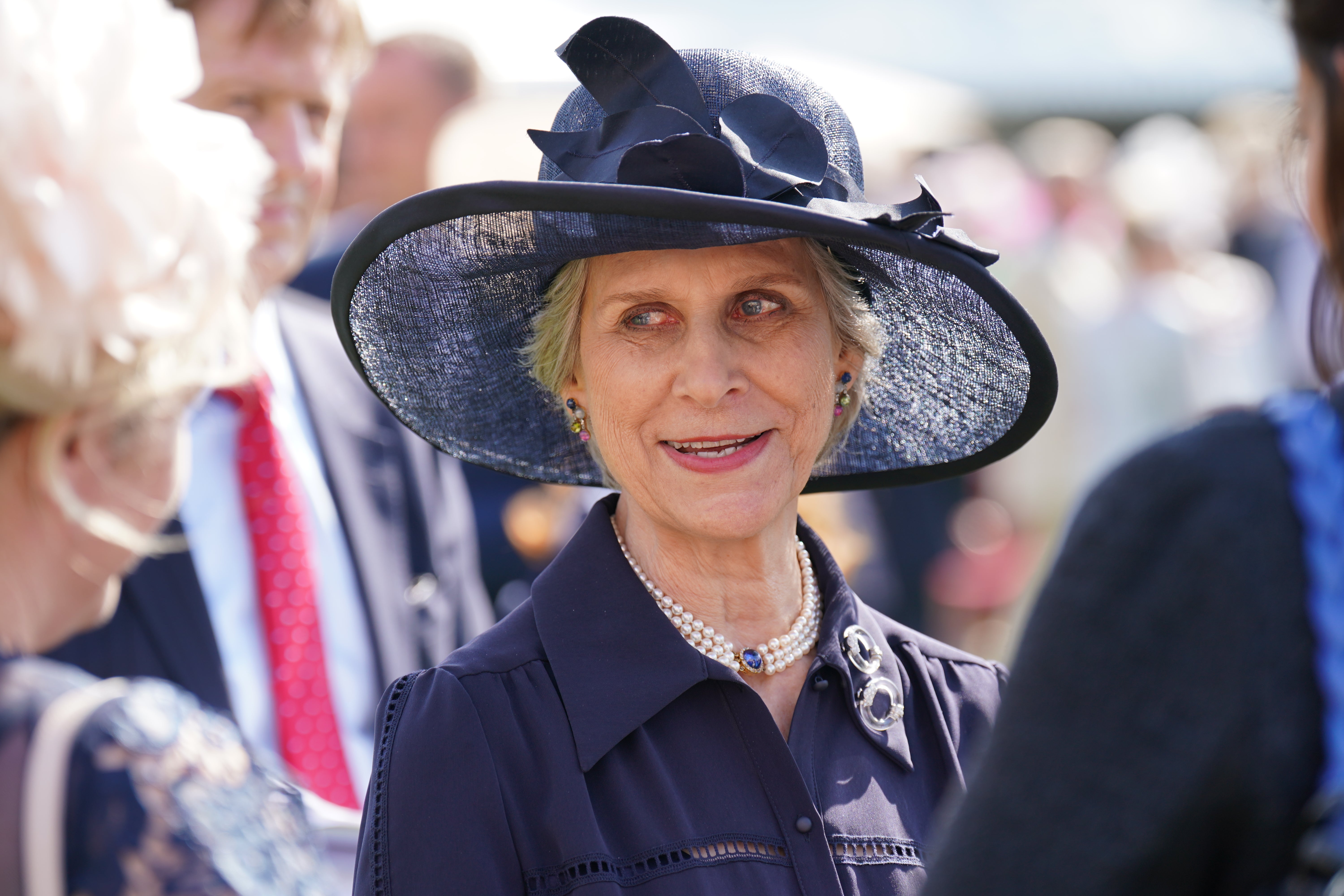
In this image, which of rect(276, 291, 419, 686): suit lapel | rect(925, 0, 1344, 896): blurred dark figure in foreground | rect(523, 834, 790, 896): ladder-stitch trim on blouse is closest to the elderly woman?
rect(523, 834, 790, 896): ladder-stitch trim on blouse

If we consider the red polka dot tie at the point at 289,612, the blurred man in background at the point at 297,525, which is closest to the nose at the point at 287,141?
the blurred man in background at the point at 297,525

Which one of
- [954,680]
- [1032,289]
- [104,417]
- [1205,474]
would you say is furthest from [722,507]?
[1032,289]

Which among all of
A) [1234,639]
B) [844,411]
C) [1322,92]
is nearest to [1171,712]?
[1234,639]

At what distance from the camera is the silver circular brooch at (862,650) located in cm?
247

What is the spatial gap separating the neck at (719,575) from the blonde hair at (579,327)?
0.18 meters

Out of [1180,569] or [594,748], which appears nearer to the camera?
[1180,569]

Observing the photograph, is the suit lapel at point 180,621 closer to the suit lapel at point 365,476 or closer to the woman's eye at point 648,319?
the suit lapel at point 365,476

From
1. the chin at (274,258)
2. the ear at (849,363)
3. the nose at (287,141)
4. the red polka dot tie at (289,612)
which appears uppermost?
the ear at (849,363)

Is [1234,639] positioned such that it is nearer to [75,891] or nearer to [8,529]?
[75,891]

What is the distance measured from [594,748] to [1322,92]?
1372 mm

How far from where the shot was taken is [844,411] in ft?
8.98

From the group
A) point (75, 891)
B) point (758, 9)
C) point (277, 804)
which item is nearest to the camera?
point (75, 891)

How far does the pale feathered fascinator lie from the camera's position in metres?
1.46

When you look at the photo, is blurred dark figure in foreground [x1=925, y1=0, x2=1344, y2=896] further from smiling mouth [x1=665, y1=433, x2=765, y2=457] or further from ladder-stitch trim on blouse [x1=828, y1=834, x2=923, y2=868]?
smiling mouth [x1=665, y1=433, x2=765, y2=457]
